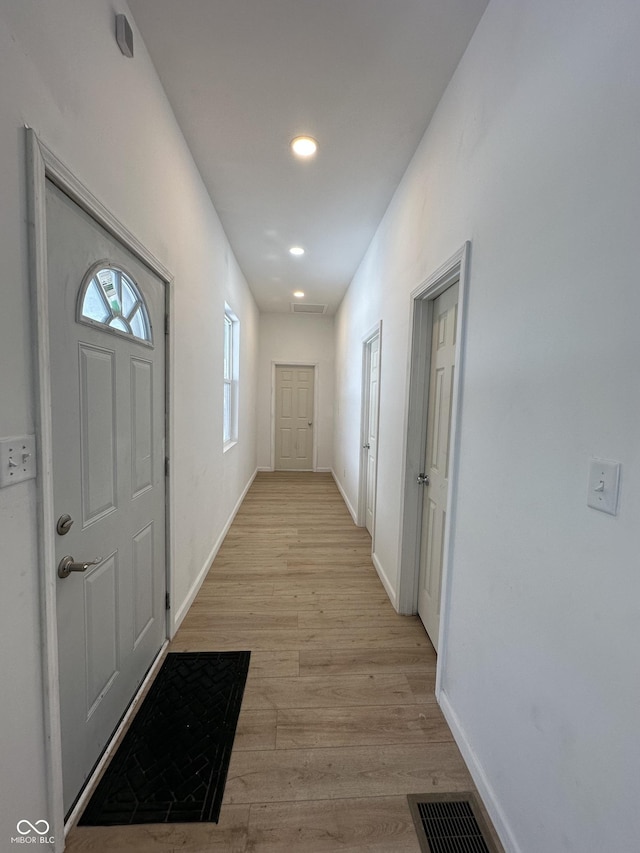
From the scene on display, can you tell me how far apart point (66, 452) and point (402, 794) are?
5.57 feet

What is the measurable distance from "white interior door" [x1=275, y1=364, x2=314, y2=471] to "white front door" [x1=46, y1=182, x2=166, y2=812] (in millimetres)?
4826

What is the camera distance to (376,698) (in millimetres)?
1659

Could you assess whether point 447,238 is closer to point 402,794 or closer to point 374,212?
point 374,212

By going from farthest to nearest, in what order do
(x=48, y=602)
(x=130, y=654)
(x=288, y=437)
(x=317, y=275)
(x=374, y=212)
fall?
(x=288, y=437) < (x=317, y=275) < (x=374, y=212) < (x=130, y=654) < (x=48, y=602)

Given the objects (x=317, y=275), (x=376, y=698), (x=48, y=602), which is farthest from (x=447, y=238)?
(x=317, y=275)

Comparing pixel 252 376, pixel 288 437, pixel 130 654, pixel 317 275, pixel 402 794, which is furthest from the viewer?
pixel 288 437

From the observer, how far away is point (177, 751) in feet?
4.56

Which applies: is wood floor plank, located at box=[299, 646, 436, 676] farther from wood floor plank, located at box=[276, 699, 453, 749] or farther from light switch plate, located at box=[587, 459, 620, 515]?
light switch plate, located at box=[587, 459, 620, 515]

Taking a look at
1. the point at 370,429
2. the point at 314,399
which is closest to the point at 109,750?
the point at 370,429

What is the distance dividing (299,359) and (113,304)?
206 inches

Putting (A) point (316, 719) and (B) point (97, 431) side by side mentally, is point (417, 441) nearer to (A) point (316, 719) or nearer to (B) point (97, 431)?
(A) point (316, 719)

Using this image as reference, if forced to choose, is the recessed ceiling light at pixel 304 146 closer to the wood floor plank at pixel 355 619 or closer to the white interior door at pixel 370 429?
the white interior door at pixel 370 429

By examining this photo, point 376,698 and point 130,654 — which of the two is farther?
point 376,698

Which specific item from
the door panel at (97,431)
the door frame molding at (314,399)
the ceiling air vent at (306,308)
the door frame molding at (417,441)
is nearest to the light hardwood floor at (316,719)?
the door frame molding at (417,441)
